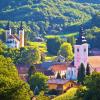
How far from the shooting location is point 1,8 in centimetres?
18800

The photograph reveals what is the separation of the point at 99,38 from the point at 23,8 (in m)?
62.5

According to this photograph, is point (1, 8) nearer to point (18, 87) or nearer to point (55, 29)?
point (55, 29)

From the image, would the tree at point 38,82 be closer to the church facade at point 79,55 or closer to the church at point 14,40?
the church facade at point 79,55

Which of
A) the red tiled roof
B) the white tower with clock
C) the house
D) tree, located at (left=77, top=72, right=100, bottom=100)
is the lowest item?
the red tiled roof

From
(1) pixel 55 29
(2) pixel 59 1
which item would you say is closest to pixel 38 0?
(2) pixel 59 1

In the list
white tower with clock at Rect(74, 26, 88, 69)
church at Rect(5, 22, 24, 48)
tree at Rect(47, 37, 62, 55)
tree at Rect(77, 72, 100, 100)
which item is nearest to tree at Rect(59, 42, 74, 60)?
church at Rect(5, 22, 24, 48)

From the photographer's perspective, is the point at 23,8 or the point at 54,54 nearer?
the point at 54,54

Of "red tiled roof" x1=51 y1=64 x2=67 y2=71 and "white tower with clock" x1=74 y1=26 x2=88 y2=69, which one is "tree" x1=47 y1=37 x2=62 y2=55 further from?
"white tower with clock" x1=74 y1=26 x2=88 y2=69

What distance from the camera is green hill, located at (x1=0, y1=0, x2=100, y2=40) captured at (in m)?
161

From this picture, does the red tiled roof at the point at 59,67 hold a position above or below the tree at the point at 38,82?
below

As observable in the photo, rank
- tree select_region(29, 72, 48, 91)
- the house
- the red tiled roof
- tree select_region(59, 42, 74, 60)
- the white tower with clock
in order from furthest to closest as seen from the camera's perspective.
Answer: tree select_region(59, 42, 74, 60) → the red tiled roof → the white tower with clock → the house → tree select_region(29, 72, 48, 91)

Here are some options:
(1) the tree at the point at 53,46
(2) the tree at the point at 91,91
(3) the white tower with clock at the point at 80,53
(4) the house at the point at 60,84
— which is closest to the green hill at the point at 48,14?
(1) the tree at the point at 53,46

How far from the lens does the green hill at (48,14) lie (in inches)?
6339

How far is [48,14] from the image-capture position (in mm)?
172250
